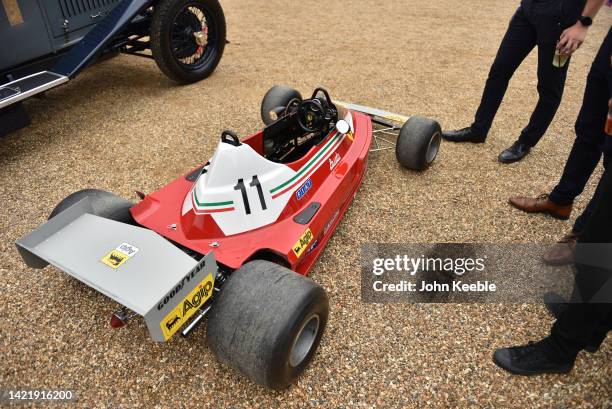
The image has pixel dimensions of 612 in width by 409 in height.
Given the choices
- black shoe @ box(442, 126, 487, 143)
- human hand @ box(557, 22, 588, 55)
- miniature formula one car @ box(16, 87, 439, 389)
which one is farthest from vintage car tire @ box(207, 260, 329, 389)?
black shoe @ box(442, 126, 487, 143)

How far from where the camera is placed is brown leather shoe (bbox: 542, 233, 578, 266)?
10.3ft

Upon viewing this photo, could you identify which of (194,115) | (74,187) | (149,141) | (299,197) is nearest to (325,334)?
(299,197)

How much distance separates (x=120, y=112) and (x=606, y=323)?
17.4 ft

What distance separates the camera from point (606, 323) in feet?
7.02

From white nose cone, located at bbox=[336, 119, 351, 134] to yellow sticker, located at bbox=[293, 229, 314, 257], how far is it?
1.05 meters

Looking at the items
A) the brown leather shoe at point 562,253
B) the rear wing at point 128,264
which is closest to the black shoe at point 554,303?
the brown leather shoe at point 562,253

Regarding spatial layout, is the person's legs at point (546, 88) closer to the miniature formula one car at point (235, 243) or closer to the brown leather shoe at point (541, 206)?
the brown leather shoe at point (541, 206)

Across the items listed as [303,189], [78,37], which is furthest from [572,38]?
[78,37]

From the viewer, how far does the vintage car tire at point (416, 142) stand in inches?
153

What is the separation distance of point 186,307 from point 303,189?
1.26 meters

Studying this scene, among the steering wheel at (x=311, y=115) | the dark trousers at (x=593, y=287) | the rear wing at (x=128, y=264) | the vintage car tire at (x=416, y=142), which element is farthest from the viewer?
the vintage car tire at (x=416, y=142)

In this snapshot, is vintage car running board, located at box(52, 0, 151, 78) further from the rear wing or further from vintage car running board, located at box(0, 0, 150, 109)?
the rear wing

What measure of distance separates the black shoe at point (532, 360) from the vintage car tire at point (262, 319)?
1180mm

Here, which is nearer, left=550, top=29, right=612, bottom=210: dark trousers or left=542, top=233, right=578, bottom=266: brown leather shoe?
left=550, top=29, right=612, bottom=210: dark trousers
